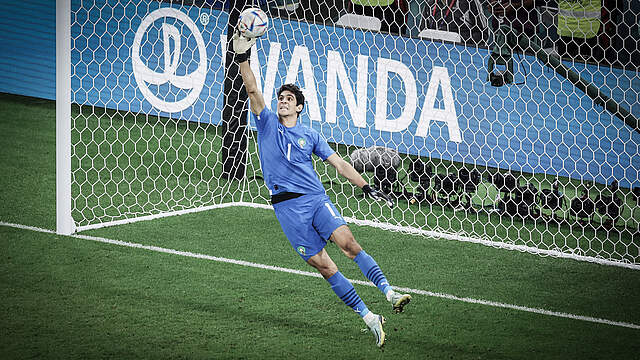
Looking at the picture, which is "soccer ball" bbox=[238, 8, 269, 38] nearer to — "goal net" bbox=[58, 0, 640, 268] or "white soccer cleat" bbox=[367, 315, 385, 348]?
"white soccer cleat" bbox=[367, 315, 385, 348]

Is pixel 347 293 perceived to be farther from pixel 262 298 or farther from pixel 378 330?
pixel 262 298

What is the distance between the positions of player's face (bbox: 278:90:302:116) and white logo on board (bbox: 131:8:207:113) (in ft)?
18.8

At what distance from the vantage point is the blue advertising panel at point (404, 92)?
10391mm

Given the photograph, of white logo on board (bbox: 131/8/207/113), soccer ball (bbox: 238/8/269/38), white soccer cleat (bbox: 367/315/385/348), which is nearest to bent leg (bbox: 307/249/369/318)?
white soccer cleat (bbox: 367/315/385/348)

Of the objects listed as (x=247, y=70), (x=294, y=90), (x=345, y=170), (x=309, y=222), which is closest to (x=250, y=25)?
(x=247, y=70)

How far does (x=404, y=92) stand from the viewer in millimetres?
10570

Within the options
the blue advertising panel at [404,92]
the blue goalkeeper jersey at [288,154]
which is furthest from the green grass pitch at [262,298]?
the blue advertising panel at [404,92]

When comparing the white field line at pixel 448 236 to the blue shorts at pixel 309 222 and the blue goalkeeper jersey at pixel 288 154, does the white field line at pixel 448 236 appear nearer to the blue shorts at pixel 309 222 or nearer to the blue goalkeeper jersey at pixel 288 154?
the blue goalkeeper jersey at pixel 288 154

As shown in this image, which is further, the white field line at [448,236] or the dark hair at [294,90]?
the white field line at [448,236]

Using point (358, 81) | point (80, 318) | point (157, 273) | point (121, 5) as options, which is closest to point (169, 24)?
point (121, 5)

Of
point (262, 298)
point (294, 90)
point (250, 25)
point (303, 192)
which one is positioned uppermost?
point (250, 25)

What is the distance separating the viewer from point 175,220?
7.33 metres

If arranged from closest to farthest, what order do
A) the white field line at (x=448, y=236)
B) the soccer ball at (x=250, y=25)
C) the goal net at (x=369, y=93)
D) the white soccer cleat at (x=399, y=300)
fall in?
1. the white soccer cleat at (x=399, y=300)
2. the soccer ball at (x=250, y=25)
3. the white field line at (x=448, y=236)
4. the goal net at (x=369, y=93)

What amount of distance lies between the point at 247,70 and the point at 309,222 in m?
1.09
